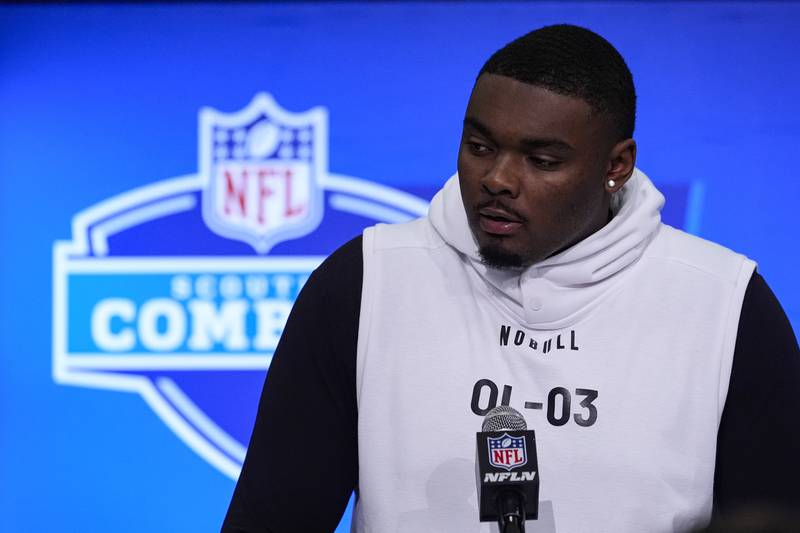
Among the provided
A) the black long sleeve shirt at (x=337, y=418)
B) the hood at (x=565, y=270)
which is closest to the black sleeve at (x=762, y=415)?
the black long sleeve shirt at (x=337, y=418)

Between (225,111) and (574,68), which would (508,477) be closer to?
(574,68)

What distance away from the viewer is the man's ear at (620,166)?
5.10 feet

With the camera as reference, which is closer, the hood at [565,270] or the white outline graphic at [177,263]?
the hood at [565,270]

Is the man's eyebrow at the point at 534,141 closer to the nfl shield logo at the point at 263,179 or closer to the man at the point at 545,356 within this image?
the man at the point at 545,356

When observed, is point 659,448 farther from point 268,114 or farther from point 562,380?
point 268,114

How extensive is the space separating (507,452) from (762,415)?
0.55 metres

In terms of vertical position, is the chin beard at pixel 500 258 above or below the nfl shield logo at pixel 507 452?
above

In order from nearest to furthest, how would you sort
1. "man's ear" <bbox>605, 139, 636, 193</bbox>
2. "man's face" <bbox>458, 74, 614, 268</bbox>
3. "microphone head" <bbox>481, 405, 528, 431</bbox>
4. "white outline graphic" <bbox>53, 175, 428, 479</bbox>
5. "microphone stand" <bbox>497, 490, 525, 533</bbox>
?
"microphone stand" <bbox>497, 490, 525, 533</bbox> < "microphone head" <bbox>481, 405, 528, 431</bbox> < "man's face" <bbox>458, 74, 614, 268</bbox> < "man's ear" <bbox>605, 139, 636, 193</bbox> < "white outline graphic" <bbox>53, 175, 428, 479</bbox>

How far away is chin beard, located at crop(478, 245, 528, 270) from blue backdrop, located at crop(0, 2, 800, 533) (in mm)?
1353

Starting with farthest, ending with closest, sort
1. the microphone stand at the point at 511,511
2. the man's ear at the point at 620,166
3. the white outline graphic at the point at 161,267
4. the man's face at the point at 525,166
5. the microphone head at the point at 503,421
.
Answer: the white outline graphic at the point at 161,267, the man's ear at the point at 620,166, the man's face at the point at 525,166, the microphone head at the point at 503,421, the microphone stand at the point at 511,511

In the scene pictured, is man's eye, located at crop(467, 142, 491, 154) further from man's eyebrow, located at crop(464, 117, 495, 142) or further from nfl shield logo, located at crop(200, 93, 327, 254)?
nfl shield logo, located at crop(200, 93, 327, 254)

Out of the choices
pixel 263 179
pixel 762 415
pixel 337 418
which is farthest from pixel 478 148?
pixel 263 179

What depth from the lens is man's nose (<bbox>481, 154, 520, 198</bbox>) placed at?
145cm

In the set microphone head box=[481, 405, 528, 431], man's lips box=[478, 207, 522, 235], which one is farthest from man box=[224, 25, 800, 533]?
microphone head box=[481, 405, 528, 431]
